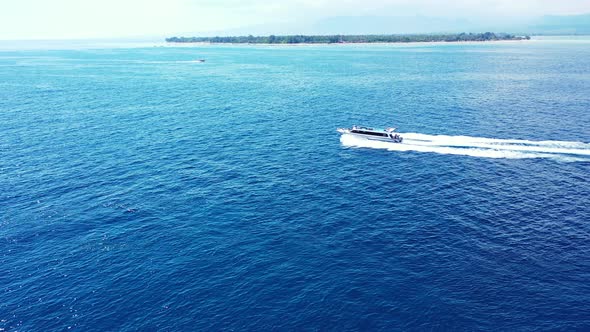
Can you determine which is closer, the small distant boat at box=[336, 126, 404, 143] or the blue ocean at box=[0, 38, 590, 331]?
the blue ocean at box=[0, 38, 590, 331]

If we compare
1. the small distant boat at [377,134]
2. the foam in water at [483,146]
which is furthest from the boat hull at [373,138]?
the foam in water at [483,146]

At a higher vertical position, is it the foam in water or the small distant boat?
the small distant boat

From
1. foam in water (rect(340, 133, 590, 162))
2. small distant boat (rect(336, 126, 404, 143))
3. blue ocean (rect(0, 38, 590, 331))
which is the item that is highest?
small distant boat (rect(336, 126, 404, 143))

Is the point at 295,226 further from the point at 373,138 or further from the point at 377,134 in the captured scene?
the point at 377,134

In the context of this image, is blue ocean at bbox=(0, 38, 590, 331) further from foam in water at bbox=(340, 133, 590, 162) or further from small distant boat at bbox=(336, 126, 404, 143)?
small distant boat at bbox=(336, 126, 404, 143)

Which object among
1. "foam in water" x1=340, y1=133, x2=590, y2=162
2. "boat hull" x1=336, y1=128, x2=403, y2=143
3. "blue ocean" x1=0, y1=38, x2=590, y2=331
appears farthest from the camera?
"boat hull" x1=336, y1=128, x2=403, y2=143

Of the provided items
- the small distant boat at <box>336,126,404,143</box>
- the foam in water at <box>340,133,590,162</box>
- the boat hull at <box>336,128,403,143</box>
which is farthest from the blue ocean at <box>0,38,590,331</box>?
the small distant boat at <box>336,126,404,143</box>

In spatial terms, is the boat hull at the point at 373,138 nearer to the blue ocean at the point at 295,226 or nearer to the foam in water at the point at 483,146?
the foam in water at the point at 483,146
